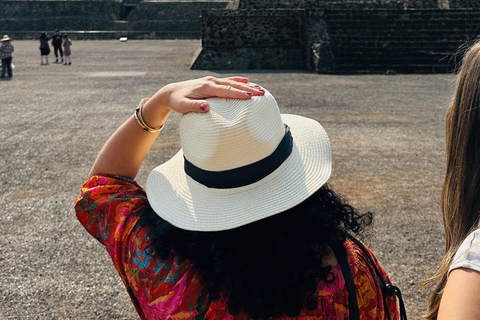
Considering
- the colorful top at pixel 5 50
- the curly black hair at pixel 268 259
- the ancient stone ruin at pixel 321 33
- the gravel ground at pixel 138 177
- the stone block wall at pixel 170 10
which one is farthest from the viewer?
the stone block wall at pixel 170 10

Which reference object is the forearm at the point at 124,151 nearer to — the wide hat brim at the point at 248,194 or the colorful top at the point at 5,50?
the wide hat brim at the point at 248,194

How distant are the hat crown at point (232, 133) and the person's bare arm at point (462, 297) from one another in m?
0.55

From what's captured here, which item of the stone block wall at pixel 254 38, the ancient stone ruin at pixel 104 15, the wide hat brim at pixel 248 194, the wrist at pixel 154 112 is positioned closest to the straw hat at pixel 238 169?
the wide hat brim at pixel 248 194

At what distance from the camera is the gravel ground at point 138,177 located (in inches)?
151

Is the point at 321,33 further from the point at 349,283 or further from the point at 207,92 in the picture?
the point at 349,283

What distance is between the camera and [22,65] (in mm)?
19078

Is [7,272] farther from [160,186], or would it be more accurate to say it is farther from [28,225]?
[160,186]

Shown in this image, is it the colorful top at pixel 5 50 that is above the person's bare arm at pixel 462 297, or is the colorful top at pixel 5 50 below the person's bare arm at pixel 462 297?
below

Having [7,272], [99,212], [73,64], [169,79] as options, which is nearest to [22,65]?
[73,64]

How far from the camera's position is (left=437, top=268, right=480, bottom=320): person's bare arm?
110 centimetres

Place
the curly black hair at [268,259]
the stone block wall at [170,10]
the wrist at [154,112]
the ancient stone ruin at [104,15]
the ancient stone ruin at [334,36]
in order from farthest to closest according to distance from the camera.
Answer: the stone block wall at [170,10] → the ancient stone ruin at [104,15] → the ancient stone ruin at [334,36] → the wrist at [154,112] → the curly black hair at [268,259]

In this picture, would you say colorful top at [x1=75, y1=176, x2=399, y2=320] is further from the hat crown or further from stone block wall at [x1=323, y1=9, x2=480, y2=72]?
stone block wall at [x1=323, y1=9, x2=480, y2=72]

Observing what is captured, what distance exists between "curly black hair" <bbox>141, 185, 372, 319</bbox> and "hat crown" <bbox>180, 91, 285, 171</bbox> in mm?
180

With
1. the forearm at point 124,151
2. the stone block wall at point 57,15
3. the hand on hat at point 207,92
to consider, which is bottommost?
the stone block wall at point 57,15
